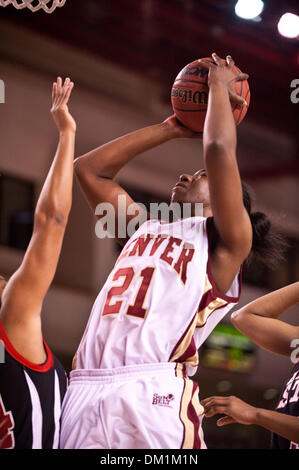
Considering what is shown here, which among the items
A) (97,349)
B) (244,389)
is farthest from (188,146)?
(97,349)

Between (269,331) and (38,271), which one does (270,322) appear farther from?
(38,271)

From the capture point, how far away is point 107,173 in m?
3.54

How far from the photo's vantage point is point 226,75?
3.09 metres

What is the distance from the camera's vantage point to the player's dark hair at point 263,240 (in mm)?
3598

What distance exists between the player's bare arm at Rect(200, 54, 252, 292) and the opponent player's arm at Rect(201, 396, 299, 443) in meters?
0.48

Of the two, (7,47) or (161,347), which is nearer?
(161,347)

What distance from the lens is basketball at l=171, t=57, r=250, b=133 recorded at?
3248mm

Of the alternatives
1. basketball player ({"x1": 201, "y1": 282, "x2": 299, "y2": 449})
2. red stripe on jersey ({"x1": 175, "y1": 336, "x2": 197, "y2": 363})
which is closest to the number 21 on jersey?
red stripe on jersey ({"x1": 175, "y1": 336, "x2": 197, "y2": 363})

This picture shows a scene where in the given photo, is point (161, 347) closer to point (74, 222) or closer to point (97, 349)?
point (97, 349)

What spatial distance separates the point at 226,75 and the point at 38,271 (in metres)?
1.18

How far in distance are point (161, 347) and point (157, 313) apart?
138 mm

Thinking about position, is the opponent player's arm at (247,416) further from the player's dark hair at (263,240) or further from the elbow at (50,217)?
the elbow at (50,217)

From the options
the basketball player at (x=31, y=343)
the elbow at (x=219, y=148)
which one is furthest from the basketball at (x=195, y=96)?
the basketball player at (x=31, y=343)
